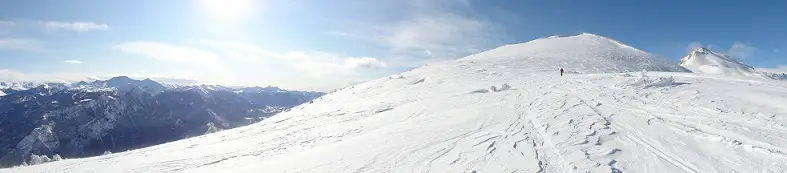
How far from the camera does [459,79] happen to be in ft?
Result: 148

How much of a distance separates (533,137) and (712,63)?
112848 millimetres

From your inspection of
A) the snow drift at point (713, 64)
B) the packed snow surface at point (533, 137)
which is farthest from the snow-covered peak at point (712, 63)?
the packed snow surface at point (533, 137)

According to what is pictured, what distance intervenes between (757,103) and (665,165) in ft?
37.3

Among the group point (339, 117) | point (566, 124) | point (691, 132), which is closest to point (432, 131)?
point (566, 124)

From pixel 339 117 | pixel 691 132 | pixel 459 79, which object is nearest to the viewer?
pixel 691 132

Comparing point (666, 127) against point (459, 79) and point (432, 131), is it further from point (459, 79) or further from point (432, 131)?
point (459, 79)

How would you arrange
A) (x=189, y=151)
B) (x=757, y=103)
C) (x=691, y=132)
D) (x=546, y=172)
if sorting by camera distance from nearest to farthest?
(x=546, y=172) < (x=691, y=132) < (x=757, y=103) < (x=189, y=151)

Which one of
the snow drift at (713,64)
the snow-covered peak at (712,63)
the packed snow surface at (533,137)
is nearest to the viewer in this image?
the packed snow surface at (533,137)

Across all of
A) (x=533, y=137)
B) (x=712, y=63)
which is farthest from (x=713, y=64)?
(x=533, y=137)

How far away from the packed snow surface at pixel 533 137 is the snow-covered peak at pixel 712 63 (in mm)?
80437

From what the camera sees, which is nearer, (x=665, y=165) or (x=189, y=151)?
(x=665, y=165)

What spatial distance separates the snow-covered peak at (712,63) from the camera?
92.4 m

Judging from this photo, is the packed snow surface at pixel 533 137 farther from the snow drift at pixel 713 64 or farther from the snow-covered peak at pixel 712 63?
the snow drift at pixel 713 64

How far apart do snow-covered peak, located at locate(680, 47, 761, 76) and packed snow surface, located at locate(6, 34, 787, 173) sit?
80.4 meters
